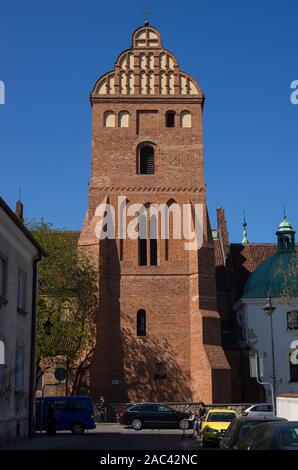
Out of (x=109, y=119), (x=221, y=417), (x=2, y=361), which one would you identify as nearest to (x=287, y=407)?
(x=221, y=417)

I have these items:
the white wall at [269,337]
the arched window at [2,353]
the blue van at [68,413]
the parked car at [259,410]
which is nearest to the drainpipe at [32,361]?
the blue van at [68,413]

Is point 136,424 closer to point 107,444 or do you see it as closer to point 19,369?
point 107,444

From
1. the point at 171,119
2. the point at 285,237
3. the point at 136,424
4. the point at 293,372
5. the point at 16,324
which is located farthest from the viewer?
the point at 285,237

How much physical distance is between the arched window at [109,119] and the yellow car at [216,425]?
22.9 meters

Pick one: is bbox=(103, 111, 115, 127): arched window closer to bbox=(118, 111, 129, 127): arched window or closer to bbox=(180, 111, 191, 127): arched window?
bbox=(118, 111, 129, 127): arched window

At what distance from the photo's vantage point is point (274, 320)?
136 feet

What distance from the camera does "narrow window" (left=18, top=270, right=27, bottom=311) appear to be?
22.9m

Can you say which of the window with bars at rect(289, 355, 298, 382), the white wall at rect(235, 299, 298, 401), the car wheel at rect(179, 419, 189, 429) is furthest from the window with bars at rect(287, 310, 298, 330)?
the car wheel at rect(179, 419, 189, 429)

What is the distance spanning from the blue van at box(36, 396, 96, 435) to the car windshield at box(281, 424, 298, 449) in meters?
18.7

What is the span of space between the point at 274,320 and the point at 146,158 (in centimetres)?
1358

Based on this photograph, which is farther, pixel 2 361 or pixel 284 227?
pixel 284 227

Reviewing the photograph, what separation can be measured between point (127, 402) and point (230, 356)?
779 centimetres

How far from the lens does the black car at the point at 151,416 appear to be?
3009 centimetres
